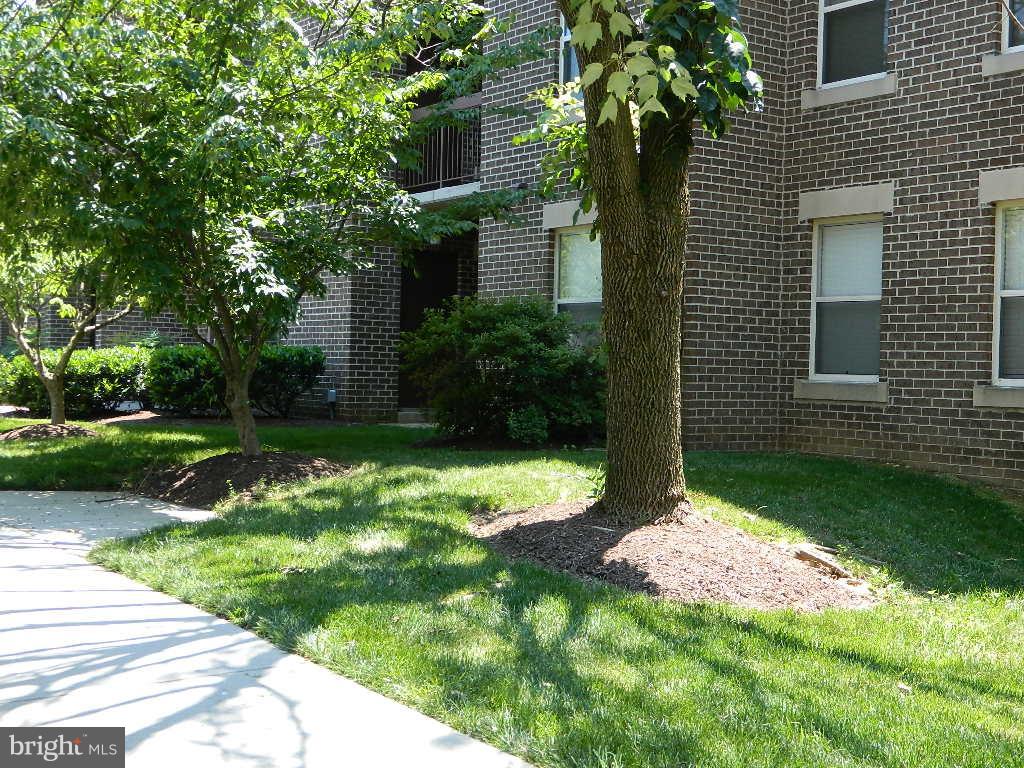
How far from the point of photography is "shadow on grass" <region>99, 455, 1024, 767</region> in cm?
404

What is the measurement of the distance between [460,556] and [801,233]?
7569 millimetres

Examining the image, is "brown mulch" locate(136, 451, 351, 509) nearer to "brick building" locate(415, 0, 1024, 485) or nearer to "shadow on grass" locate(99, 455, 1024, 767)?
"shadow on grass" locate(99, 455, 1024, 767)

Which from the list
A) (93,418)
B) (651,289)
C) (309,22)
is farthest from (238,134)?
(93,418)

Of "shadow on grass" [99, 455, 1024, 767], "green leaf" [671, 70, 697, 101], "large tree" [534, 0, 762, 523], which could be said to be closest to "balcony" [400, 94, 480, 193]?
"large tree" [534, 0, 762, 523]

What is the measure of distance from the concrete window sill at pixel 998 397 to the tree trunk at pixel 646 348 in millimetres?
5164

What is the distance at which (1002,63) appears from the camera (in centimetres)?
1093

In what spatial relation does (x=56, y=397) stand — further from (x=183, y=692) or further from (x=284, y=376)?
(x=183, y=692)

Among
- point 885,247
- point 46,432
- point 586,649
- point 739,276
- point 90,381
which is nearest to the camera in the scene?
point 586,649

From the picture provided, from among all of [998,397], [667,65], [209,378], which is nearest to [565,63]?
[998,397]

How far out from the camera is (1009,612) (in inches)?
261

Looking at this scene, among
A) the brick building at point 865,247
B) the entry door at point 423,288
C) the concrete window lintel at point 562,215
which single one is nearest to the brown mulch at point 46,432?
the entry door at point 423,288

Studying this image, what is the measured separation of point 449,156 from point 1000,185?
393 inches

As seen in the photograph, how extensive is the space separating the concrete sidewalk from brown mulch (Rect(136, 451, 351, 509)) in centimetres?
330

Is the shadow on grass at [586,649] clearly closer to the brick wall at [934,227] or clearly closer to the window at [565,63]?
the brick wall at [934,227]
